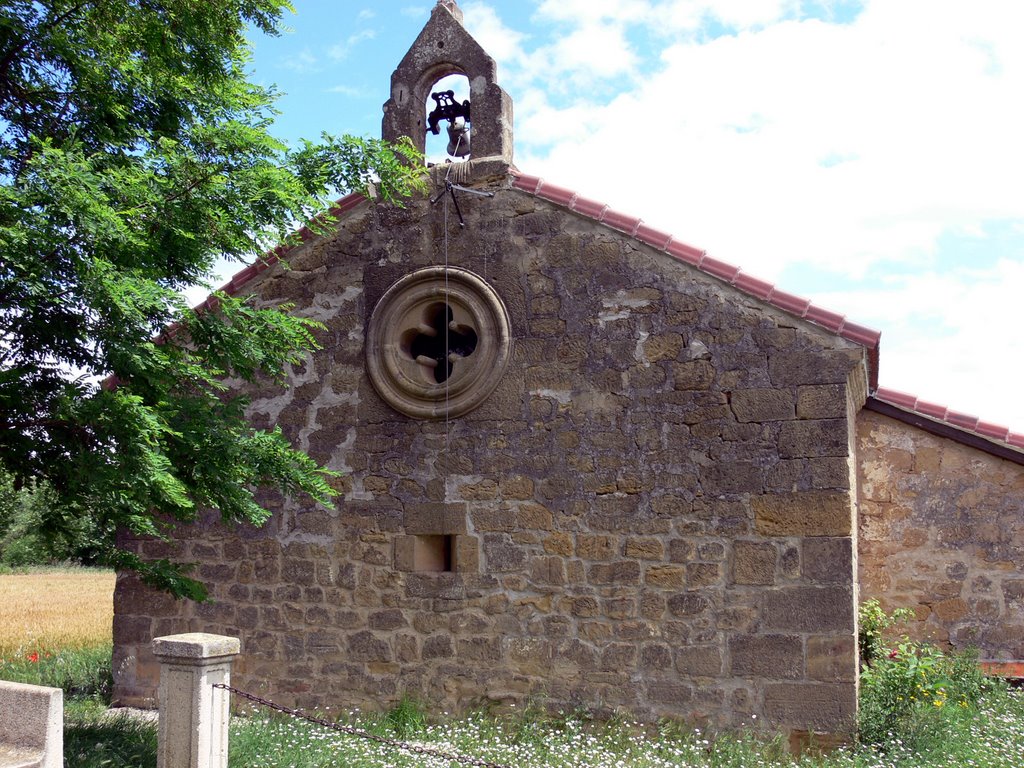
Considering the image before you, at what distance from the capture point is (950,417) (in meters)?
7.89

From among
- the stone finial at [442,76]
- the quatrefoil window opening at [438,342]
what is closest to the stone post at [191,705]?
the quatrefoil window opening at [438,342]

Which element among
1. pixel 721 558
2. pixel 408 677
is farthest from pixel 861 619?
pixel 408 677

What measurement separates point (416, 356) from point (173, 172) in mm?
2626

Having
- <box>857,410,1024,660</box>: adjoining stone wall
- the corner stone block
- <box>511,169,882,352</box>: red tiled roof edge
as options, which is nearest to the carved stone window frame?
<box>511,169,882,352</box>: red tiled roof edge

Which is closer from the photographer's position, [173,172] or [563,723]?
[173,172]

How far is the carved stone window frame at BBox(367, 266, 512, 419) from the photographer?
7.34m

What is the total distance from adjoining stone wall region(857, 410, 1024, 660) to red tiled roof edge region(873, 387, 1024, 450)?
0.50ft

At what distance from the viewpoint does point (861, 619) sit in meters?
7.63

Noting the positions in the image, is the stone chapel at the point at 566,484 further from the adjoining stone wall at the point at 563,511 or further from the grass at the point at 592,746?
the grass at the point at 592,746

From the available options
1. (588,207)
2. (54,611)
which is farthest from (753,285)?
(54,611)

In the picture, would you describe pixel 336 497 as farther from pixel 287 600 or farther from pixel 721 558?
pixel 721 558

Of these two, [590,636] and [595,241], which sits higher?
[595,241]

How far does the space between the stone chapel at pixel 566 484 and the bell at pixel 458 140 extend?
0.12 feet

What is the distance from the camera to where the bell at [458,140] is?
8.15 meters
